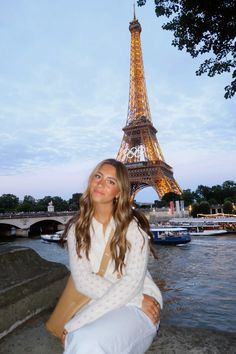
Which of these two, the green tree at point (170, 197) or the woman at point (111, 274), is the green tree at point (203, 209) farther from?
the woman at point (111, 274)

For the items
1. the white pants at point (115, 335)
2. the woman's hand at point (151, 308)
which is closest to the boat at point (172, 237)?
the woman's hand at point (151, 308)

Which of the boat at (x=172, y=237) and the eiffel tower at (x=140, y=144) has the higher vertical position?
the eiffel tower at (x=140, y=144)

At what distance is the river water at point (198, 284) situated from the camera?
1316cm

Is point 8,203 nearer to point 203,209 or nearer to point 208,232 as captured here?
point 203,209

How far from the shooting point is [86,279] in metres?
2.46

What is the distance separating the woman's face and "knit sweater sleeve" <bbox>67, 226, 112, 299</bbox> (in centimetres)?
46

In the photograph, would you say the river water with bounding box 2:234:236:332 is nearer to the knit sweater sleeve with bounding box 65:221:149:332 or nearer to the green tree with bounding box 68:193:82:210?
the knit sweater sleeve with bounding box 65:221:149:332

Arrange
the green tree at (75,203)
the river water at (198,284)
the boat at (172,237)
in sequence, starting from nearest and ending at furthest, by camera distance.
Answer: the river water at (198,284)
the boat at (172,237)
the green tree at (75,203)

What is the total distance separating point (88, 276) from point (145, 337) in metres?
0.58

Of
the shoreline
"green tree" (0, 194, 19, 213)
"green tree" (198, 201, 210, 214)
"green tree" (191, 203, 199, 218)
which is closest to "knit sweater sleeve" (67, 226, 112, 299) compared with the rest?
the shoreline

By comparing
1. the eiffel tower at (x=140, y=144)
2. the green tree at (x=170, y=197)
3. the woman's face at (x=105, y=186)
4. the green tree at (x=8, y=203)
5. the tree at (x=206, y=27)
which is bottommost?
the woman's face at (x=105, y=186)

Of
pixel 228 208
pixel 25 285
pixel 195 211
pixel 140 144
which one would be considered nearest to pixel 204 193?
pixel 228 208

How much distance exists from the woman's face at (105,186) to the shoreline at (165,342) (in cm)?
106

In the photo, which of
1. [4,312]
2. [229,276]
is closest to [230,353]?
[4,312]
